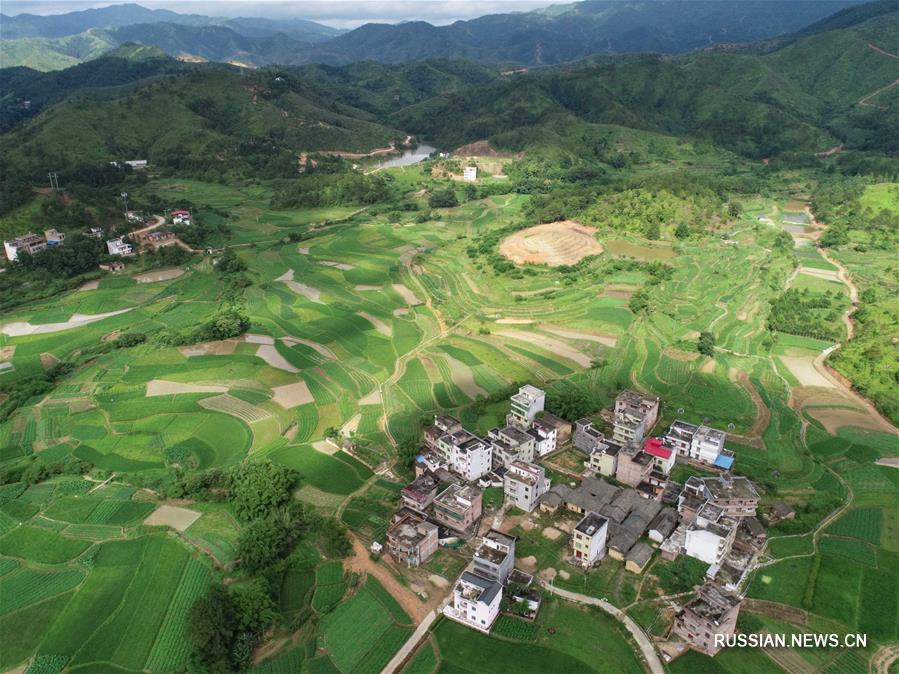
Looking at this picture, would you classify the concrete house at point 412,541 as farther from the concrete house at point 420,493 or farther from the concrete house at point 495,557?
the concrete house at point 495,557

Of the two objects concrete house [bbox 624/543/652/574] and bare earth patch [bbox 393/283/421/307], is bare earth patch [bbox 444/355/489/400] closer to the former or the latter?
bare earth patch [bbox 393/283/421/307]

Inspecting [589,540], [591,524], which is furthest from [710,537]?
[589,540]

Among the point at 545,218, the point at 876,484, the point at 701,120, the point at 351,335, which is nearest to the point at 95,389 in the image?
the point at 351,335

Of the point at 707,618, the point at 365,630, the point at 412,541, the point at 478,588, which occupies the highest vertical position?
the point at 707,618

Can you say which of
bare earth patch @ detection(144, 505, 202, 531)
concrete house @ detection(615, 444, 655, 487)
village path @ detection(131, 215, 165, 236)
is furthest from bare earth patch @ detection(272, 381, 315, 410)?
village path @ detection(131, 215, 165, 236)

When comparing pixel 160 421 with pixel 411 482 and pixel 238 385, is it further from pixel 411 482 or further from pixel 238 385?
pixel 411 482

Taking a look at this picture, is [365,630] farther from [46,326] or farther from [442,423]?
[46,326]
